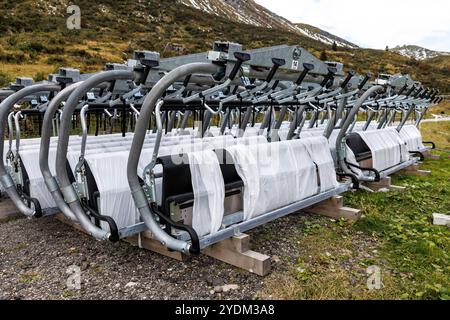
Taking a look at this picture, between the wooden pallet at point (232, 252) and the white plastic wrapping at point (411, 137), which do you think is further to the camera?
the white plastic wrapping at point (411, 137)

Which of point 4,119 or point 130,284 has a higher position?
point 4,119

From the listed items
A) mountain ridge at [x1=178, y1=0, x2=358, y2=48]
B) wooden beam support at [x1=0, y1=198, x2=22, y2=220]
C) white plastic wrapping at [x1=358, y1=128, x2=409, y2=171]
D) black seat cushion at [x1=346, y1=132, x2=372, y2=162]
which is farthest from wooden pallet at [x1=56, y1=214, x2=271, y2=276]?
mountain ridge at [x1=178, y1=0, x2=358, y2=48]

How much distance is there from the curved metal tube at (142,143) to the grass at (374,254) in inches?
32.0

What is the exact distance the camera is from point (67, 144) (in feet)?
10.4

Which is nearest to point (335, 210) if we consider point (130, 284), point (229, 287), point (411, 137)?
point (229, 287)

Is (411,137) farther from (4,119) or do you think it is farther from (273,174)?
(4,119)

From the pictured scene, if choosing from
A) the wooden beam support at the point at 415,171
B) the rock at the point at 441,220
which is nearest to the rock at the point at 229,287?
the rock at the point at 441,220

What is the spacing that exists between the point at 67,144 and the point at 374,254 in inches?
113

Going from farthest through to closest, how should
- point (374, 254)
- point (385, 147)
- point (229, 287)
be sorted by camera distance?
point (385, 147) < point (374, 254) < point (229, 287)

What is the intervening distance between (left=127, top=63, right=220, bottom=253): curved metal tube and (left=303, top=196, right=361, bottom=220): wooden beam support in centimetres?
226

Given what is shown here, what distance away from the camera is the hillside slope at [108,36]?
21609 millimetres

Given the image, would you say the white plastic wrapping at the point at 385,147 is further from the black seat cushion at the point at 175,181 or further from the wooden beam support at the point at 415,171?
the black seat cushion at the point at 175,181

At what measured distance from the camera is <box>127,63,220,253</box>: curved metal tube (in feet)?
9.27
